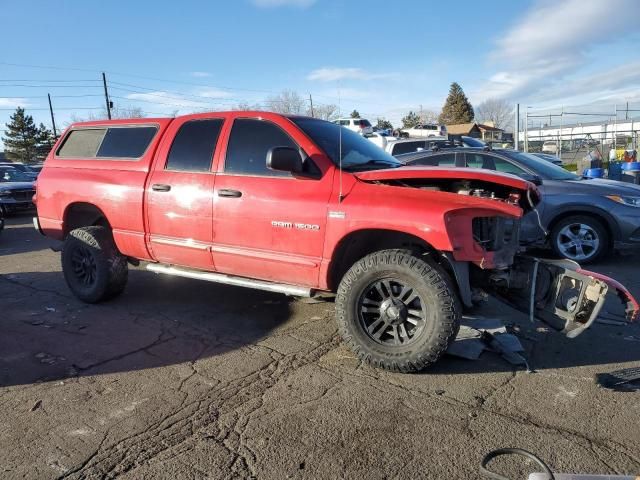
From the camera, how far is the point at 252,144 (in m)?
4.57

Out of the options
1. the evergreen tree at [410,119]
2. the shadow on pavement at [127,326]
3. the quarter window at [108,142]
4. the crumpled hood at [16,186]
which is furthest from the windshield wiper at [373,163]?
the evergreen tree at [410,119]

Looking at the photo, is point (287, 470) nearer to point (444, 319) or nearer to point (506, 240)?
point (444, 319)

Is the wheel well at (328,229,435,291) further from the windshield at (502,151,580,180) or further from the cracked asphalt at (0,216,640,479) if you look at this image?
the windshield at (502,151,580,180)

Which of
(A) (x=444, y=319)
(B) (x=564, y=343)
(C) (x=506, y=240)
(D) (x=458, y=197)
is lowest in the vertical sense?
(B) (x=564, y=343)

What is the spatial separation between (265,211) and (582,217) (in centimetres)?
519

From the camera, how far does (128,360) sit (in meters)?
4.12

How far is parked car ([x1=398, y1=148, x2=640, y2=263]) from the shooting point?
700cm

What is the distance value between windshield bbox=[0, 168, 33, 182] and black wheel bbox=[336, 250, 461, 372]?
15894mm

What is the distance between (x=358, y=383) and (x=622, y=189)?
18.6ft

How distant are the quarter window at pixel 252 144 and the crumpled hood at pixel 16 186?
1286 centimetres

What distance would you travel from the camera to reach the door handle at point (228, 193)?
4414mm

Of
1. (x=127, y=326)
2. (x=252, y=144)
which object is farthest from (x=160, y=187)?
(x=127, y=326)

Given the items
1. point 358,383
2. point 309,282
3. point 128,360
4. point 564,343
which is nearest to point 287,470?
point 358,383

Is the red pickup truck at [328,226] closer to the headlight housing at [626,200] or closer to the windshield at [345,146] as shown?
the windshield at [345,146]
